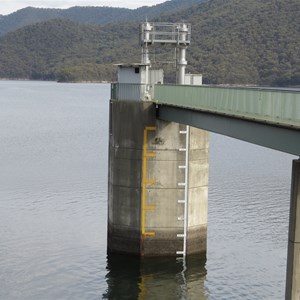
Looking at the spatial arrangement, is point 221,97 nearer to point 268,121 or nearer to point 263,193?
point 268,121

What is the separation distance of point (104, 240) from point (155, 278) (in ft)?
18.8

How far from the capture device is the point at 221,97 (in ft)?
81.0

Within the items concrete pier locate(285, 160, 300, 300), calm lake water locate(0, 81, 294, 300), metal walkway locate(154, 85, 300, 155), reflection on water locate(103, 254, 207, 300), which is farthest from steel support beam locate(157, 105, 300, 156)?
calm lake water locate(0, 81, 294, 300)

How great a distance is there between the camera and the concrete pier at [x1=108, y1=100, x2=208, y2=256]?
101ft

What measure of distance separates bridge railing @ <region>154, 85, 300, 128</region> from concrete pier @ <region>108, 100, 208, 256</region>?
5.69 feet

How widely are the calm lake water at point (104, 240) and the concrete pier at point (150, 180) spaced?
43.4 inches

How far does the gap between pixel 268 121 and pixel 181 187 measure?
434 inches

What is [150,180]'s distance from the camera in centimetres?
3092

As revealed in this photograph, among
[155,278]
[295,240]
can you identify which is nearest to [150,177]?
[155,278]

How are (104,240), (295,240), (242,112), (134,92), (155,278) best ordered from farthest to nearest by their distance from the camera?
(104,240) → (134,92) → (155,278) → (242,112) → (295,240)

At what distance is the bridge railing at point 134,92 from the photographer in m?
31.3

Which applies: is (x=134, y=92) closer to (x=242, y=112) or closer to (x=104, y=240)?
(x=104, y=240)

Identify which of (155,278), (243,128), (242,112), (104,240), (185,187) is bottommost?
(155,278)

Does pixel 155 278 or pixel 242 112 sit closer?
pixel 242 112
